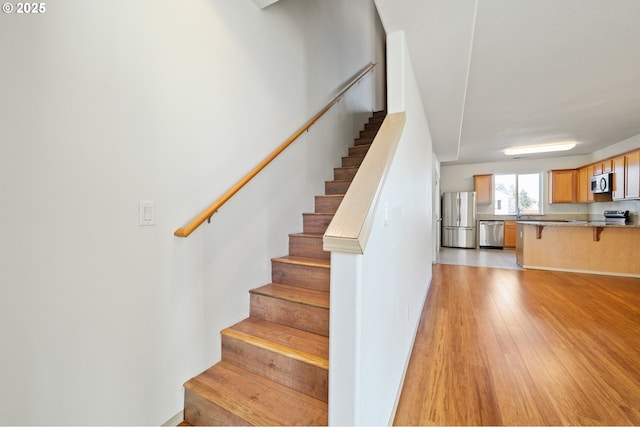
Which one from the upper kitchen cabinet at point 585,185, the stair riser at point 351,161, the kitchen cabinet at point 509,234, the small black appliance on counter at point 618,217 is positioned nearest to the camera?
the stair riser at point 351,161

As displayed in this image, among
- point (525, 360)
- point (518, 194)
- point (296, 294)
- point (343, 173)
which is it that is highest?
point (518, 194)

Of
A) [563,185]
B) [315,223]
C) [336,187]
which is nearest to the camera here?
[315,223]

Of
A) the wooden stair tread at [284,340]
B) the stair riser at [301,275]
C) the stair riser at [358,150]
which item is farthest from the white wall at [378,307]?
the stair riser at [358,150]

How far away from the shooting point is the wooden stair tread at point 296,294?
1.72 metres

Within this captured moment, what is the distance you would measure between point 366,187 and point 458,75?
176 centimetres

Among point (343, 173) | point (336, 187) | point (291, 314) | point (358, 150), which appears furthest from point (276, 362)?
point (358, 150)

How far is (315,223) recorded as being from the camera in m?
2.51

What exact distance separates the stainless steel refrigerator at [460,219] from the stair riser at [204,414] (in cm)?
789

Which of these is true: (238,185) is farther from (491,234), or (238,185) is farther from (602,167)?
(491,234)

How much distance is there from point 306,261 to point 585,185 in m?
7.94

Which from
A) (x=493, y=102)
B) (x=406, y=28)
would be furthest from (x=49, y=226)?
(x=493, y=102)

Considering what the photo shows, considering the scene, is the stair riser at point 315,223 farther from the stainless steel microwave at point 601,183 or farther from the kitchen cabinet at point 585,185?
the kitchen cabinet at point 585,185

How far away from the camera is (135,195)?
4.21ft

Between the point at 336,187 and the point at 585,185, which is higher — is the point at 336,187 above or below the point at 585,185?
below
